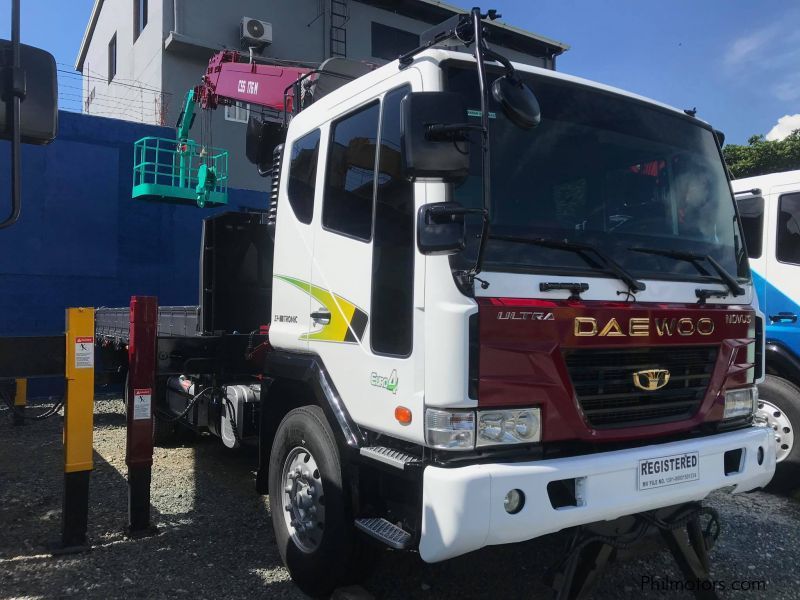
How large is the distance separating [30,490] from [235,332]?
2.15 meters

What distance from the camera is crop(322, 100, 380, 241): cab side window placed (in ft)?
10.4

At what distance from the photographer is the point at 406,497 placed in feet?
9.14

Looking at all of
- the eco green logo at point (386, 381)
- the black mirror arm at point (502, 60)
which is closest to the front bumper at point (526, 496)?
the eco green logo at point (386, 381)

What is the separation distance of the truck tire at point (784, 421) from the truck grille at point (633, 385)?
2.61m

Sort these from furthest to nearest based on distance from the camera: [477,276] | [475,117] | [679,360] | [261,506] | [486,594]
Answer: [261,506] → [486,594] → [679,360] → [475,117] → [477,276]

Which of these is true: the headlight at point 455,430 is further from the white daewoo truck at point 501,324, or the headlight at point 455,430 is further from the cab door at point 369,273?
→ the cab door at point 369,273

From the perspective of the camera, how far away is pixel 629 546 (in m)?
2.99

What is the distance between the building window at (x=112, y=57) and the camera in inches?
725

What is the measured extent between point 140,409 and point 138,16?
15.2 meters

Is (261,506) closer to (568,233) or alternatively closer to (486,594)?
(486,594)

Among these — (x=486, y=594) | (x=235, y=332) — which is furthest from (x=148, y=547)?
(x=486, y=594)

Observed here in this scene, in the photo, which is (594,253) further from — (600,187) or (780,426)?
(780,426)

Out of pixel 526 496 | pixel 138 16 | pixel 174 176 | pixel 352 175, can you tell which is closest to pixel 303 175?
pixel 352 175

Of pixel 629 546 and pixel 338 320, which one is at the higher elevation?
pixel 338 320
